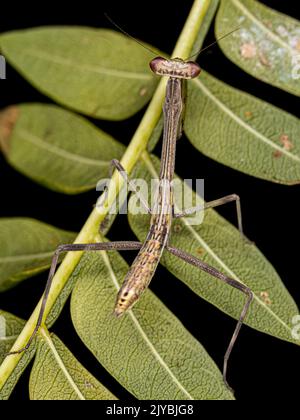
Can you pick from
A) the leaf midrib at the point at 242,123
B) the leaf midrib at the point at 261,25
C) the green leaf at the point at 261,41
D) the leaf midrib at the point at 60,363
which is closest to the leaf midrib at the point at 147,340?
the leaf midrib at the point at 60,363

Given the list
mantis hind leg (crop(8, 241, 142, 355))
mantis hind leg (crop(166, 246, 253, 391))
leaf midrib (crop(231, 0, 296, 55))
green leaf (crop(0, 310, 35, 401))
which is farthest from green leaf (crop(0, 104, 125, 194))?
leaf midrib (crop(231, 0, 296, 55))

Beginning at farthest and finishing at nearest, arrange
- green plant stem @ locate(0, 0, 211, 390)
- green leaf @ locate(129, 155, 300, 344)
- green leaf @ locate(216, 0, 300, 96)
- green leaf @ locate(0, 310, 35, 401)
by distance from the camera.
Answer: green leaf @ locate(216, 0, 300, 96) → green leaf @ locate(129, 155, 300, 344) → green plant stem @ locate(0, 0, 211, 390) → green leaf @ locate(0, 310, 35, 401)

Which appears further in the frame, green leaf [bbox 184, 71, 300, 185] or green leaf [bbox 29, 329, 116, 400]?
green leaf [bbox 184, 71, 300, 185]

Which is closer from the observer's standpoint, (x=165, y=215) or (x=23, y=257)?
(x=23, y=257)

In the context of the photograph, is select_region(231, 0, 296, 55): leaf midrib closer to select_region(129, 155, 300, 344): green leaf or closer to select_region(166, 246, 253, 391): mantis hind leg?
select_region(129, 155, 300, 344): green leaf

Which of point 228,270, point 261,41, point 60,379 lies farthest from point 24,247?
point 261,41

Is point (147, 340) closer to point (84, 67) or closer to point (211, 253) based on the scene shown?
point (211, 253)

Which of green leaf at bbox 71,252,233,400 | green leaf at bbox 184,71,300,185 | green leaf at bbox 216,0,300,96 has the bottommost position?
green leaf at bbox 71,252,233,400
